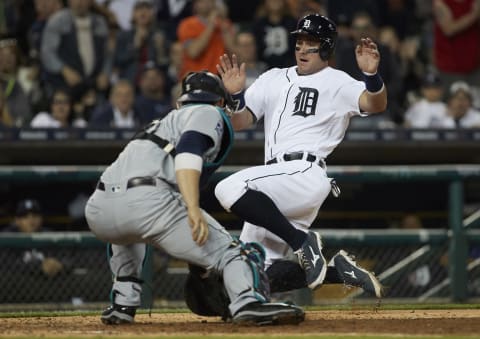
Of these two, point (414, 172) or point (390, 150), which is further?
point (390, 150)

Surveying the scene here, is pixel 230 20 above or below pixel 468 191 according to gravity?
above

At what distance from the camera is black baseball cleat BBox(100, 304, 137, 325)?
5.66 meters

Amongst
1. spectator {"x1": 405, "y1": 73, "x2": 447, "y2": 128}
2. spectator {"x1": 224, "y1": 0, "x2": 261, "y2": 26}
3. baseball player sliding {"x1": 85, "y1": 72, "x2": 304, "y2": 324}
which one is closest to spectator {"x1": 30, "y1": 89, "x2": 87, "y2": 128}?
spectator {"x1": 224, "y1": 0, "x2": 261, "y2": 26}

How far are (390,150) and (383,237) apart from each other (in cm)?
151

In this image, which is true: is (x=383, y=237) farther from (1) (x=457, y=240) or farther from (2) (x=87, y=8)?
(2) (x=87, y=8)

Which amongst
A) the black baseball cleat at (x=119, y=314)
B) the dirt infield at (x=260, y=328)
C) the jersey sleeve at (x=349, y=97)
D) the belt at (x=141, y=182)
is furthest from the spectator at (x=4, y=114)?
the belt at (x=141, y=182)

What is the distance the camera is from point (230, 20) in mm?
12508

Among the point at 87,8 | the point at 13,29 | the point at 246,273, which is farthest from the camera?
the point at 13,29

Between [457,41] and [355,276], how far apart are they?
6329mm

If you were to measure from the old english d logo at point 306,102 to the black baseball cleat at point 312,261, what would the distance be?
797mm

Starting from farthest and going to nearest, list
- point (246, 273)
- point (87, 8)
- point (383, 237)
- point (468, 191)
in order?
point (87, 8) → point (468, 191) → point (383, 237) → point (246, 273)

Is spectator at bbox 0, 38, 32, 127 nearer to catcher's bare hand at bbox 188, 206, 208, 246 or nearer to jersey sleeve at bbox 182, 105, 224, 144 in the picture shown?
jersey sleeve at bbox 182, 105, 224, 144

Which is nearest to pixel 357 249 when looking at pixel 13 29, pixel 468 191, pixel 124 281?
pixel 468 191

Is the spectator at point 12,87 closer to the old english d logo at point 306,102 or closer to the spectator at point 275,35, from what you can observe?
the spectator at point 275,35
